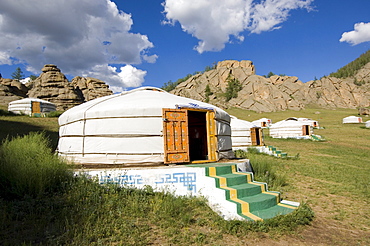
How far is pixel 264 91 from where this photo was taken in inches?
2036

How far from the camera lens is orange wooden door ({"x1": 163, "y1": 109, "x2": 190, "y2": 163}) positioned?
18.0 feet

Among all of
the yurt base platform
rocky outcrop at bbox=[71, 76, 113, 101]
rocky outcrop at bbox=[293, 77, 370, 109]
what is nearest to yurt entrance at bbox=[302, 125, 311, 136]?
the yurt base platform

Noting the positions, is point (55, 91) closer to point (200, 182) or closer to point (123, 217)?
point (200, 182)

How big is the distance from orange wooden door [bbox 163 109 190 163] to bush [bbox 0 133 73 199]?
2.14 meters

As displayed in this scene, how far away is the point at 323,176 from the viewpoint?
7.38 meters

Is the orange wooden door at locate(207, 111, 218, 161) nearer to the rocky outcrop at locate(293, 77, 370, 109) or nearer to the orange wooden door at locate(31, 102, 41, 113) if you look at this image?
the orange wooden door at locate(31, 102, 41, 113)

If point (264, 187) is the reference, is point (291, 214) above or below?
below

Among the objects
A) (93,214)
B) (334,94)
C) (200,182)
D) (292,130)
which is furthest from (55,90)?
(334,94)

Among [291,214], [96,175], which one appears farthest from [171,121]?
[291,214]

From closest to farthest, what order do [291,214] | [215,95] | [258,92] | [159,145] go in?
[291,214], [159,145], [258,92], [215,95]

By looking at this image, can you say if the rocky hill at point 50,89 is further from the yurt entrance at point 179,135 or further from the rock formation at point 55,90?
the yurt entrance at point 179,135

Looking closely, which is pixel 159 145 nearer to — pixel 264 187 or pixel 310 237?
pixel 264 187

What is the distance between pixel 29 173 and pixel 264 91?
5252cm

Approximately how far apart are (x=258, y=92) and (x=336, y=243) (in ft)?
171
